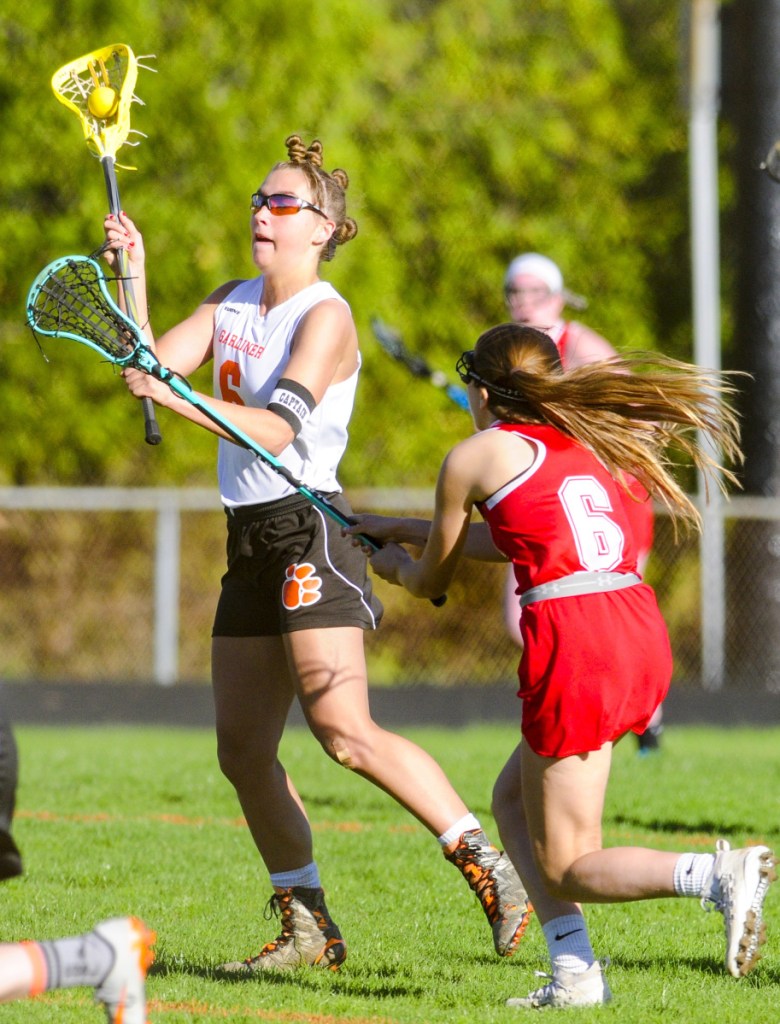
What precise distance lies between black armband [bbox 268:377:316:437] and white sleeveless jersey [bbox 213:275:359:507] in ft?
0.50

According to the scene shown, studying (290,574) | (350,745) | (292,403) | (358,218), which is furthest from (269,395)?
(358,218)

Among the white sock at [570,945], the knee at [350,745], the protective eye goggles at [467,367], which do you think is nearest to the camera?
the white sock at [570,945]

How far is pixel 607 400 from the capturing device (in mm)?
4289

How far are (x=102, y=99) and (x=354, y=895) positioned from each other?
2.76 m

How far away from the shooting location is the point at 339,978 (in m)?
4.65

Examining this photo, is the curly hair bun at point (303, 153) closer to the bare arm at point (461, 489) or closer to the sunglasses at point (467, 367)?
the sunglasses at point (467, 367)

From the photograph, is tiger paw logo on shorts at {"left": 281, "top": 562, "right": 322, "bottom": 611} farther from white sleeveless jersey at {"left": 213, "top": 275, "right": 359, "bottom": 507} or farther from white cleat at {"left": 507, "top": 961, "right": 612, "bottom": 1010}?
white cleat at {"left": 507, "top": 961, "right": 612, "bottom": 1010}

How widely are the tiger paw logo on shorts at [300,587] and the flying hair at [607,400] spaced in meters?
0.74

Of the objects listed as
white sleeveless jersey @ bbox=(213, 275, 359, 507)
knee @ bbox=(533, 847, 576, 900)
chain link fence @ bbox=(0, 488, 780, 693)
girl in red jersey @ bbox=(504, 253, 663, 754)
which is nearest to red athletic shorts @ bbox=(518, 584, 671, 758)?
knee @ bbox=(533, 847, 576, 900)

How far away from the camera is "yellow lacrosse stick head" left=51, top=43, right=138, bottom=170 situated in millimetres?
5172

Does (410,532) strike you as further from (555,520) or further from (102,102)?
(102,102)

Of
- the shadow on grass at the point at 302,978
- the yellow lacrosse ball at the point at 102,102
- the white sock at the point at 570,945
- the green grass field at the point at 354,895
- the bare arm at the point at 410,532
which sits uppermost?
the yellow lacrosse ball at the point at 102,102

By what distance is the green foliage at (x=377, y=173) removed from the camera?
1595 centimetres

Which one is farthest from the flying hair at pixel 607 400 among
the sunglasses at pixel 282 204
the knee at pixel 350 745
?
the knee at pixel 350 745
